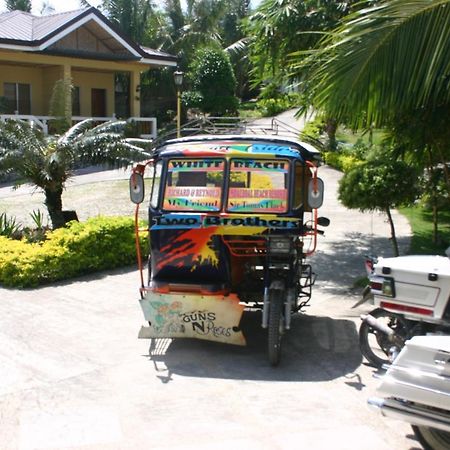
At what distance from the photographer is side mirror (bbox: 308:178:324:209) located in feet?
→ 22.3

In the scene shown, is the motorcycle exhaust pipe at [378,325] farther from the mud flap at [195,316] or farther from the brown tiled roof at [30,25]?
the brown tiled roof at [30,25]

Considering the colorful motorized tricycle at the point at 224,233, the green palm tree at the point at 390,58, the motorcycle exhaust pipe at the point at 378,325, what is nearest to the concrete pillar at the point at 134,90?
the colorful motorized tricycle at the point at 224,233

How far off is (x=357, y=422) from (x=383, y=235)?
8.88 meters

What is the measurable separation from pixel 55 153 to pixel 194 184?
5.16m

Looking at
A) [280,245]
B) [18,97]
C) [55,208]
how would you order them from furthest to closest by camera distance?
[18,97] → [55,208] → [280,245]

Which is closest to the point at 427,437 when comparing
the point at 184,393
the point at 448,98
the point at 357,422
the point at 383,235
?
the point at 357,422

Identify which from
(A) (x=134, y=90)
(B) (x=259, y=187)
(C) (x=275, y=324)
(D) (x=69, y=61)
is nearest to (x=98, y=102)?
(A) (x=134, y=90)

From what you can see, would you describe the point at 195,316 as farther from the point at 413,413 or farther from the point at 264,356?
the point at 413,413

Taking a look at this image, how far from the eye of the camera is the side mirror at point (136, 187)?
718 cm

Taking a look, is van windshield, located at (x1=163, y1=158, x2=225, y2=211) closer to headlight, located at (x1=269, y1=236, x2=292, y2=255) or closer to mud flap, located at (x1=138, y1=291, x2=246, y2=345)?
headlight, located at (x1=269, y1=236, x2=292, y2=255)

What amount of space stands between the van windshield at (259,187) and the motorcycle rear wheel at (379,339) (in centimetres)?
155

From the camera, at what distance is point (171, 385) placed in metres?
5.88

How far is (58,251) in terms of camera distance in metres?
9.81

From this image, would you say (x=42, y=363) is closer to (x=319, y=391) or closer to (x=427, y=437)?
(x=319, y=391)
